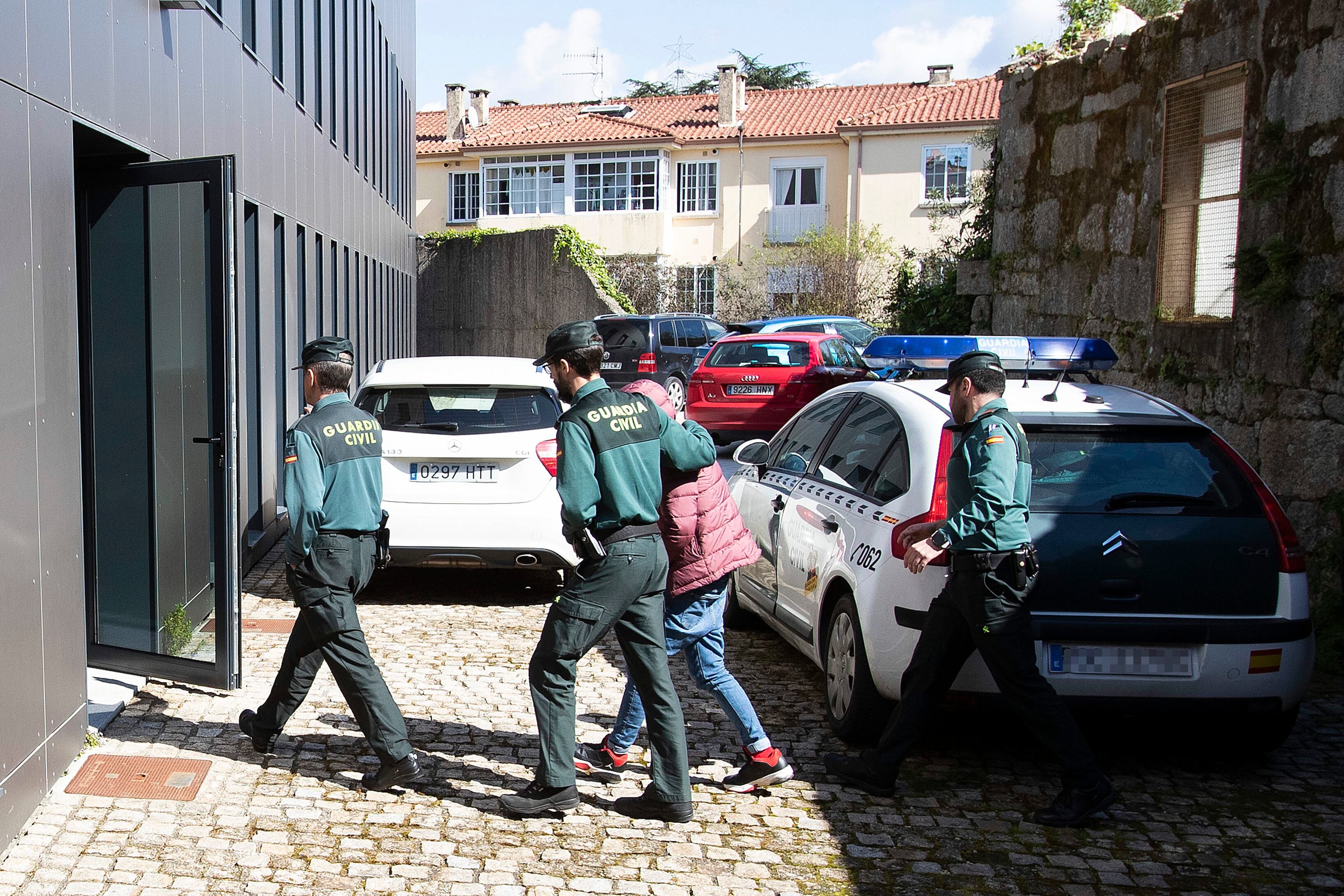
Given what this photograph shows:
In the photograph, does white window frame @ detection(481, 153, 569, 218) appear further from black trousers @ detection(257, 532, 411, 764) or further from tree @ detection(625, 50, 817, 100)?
black trousers @ detection(257, 532, 411, 764)

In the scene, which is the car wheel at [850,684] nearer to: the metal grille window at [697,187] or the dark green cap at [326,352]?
the dark green cap at [326,352]

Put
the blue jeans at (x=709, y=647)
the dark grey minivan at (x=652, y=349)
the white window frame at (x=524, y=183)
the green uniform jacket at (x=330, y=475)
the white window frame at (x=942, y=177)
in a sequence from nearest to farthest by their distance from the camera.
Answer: the green uniform jacket at (x=330, y=475) < the blue jeans at (x=709, y=647) < the dark grey minivan at (x=652, y=349) < the white window frame at (x=942, y=177) < the white window frame at (x=524, y=183)

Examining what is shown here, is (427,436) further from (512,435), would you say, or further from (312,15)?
(312,15)

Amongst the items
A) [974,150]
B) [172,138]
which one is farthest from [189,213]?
[974,150]

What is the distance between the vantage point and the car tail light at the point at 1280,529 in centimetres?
527

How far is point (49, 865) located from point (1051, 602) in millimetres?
3643

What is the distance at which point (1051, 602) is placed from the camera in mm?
5207

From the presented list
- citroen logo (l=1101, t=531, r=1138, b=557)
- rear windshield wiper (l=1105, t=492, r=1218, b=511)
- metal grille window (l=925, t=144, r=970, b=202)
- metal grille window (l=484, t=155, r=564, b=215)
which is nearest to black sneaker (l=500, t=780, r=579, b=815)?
citroen logo (l=1101, t=531, r=1138, b=557)

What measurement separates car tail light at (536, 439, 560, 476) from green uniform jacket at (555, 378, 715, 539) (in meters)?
3.57

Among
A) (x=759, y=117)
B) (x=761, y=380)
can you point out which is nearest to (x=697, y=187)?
(x=759, y=117)

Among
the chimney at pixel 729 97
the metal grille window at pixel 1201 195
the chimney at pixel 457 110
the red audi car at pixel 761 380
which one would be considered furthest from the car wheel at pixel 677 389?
the chimney at pixel 457 110

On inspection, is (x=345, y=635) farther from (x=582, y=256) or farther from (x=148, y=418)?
(x=582, y=256)

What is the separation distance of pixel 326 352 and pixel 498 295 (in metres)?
28.8

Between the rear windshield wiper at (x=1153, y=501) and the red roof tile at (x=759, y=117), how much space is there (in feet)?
122
